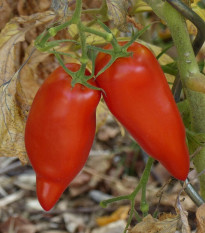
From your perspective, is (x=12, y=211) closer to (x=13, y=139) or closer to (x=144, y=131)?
(x=13, y=139)

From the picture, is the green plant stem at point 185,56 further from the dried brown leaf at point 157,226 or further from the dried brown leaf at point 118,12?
the dried brown leaf at point 157,226

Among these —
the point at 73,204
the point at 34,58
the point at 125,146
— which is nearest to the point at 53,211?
the point at 73,204

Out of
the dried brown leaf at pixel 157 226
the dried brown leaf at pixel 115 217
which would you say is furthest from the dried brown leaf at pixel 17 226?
the dried brown leaf at pixel 157 226

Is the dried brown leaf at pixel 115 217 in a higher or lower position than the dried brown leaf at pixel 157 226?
lower

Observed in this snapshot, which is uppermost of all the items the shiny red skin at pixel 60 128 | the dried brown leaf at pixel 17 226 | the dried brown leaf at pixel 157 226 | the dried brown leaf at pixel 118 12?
the dried brown leaf at pixel 118 12

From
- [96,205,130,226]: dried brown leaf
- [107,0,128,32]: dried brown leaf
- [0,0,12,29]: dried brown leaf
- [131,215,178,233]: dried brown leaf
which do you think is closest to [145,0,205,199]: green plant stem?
[107,0,128,32]: dried brown leaf

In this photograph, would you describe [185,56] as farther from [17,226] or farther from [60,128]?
[17,226]
